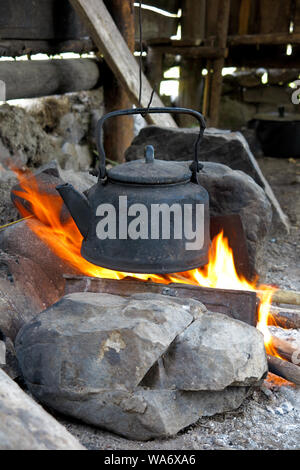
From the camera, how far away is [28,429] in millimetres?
1485

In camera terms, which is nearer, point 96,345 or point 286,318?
point 96,345

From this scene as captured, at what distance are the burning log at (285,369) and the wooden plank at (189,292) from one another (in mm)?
186

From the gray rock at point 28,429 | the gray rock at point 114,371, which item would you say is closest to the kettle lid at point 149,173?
the gray rock at point 114,371

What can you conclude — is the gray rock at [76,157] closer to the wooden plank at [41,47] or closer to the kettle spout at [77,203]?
the wooden plank at [41,47]

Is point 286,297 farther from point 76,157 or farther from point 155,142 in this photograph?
point 76,157

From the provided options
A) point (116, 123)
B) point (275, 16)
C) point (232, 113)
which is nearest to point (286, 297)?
point (116, 123)

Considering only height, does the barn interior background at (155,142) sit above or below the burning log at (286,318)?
above

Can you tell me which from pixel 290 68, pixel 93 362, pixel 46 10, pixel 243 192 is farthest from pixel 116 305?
pixel 290 68

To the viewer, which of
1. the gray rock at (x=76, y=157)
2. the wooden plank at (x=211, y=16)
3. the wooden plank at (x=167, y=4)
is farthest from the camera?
the wooden plank at (x=211, y=16)

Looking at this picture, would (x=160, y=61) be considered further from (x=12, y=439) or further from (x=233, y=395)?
(x=12, y=439)

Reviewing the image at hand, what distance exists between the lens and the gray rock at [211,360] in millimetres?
1936

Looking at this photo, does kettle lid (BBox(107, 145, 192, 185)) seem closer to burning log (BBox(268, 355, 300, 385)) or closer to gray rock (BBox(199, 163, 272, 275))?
gray rock (BBox(199, 163, 272, 275))

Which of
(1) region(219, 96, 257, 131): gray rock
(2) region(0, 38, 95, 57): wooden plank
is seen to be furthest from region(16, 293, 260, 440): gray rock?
(1) region(219, 96, 257, 131): gray rock

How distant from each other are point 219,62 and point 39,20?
308cm
